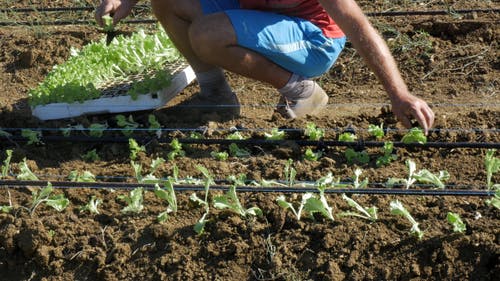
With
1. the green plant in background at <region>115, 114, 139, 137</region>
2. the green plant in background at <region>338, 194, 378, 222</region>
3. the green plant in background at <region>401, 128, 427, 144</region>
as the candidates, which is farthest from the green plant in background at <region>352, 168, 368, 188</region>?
the green plant in background at <region>115, 114, 139, 137</region>

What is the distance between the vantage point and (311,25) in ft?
14.7

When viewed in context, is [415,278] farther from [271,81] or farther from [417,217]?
[271,81]

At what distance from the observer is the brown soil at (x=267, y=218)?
10.9ft

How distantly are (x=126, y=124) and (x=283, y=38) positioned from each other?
0.96 metres

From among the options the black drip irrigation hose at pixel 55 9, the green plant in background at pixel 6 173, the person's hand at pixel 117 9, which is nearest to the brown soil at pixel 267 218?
the green plant in background at pixel 6 173

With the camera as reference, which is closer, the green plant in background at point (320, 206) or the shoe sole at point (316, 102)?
the green plant in background at point (320, 206)

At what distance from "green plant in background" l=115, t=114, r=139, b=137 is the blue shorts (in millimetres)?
688

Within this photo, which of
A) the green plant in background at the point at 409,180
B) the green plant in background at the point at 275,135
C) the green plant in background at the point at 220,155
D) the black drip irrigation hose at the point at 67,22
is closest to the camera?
the green plant in background at the point at 409,180

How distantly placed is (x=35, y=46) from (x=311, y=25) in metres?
2.24

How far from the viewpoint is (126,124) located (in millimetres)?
4680

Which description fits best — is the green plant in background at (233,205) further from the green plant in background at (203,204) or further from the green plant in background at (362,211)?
the green plant in background at (362,211)

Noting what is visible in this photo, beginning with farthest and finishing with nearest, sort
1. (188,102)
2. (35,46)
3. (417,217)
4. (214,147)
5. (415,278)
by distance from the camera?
(35,46) → (188,102) → (214,147) → (417,217) → (415,278)

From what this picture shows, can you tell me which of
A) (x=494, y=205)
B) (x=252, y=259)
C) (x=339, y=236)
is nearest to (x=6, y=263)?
(x=252, y=259)

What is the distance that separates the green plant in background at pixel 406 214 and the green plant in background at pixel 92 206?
1.21 metres
